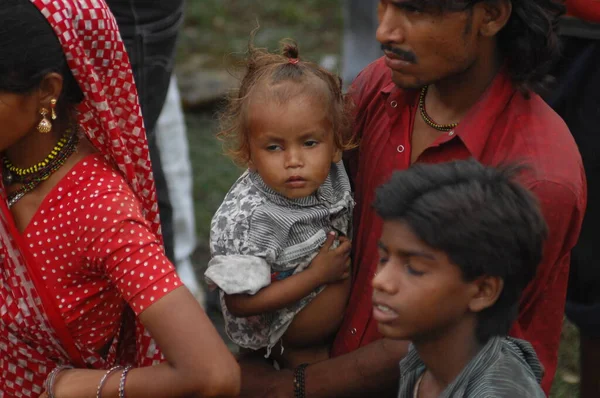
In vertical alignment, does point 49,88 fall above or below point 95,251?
above

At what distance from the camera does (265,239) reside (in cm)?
279

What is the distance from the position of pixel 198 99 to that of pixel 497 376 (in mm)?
5862

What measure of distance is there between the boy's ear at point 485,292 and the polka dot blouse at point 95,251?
2.30 ft

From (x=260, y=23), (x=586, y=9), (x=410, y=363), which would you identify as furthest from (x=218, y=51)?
(x=410, y=363)

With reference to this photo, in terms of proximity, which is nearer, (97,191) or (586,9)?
(97,191)

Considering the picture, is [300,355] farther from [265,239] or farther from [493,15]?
[493,15]

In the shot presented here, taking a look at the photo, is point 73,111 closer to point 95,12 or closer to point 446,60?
point 95,12

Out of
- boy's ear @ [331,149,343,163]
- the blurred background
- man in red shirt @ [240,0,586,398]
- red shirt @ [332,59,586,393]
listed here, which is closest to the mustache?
man in red shirt @ [240,0,586,398]

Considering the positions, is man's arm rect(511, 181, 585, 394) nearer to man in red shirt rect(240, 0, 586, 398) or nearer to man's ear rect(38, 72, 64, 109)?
man in red shirt rect(240, 0, 586, 398)

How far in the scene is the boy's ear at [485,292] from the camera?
228 cm

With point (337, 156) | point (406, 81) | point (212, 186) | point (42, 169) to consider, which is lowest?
point (212, 186)

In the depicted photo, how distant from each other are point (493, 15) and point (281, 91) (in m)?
0.60

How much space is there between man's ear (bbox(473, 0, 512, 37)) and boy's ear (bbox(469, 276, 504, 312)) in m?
0.83

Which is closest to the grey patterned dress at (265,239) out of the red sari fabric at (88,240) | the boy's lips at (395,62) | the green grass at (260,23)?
the red sari fabric at (88,240)
